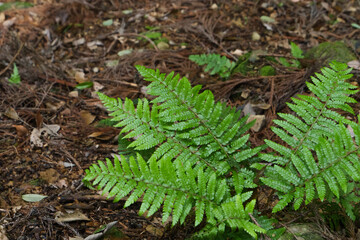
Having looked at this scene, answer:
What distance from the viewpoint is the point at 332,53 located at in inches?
152

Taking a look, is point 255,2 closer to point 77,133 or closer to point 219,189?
point 77,133

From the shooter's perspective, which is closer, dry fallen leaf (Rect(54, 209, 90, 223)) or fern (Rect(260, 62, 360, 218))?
fern (Rect(260, 62, 360, 218))

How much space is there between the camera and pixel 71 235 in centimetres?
233

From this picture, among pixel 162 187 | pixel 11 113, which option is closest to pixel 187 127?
pixel 162 187

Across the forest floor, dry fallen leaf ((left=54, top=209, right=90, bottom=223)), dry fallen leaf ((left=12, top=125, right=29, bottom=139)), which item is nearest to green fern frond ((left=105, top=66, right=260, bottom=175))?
the forest floor

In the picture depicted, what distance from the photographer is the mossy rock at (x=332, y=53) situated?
3.80 metres

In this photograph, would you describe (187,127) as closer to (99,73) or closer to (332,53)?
(99,73)

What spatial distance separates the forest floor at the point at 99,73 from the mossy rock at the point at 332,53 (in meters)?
0.13

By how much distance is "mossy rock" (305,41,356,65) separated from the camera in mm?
3801

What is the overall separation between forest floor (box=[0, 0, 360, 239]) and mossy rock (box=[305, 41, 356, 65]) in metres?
0.13

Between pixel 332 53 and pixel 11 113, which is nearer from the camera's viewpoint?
pixel 11 113

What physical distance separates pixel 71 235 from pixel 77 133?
120cm

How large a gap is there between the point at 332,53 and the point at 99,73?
2874 mm

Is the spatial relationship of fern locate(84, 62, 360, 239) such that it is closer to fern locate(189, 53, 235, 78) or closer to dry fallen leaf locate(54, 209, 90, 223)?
dry fallen leaf locate(54, 209, 90, 223)
